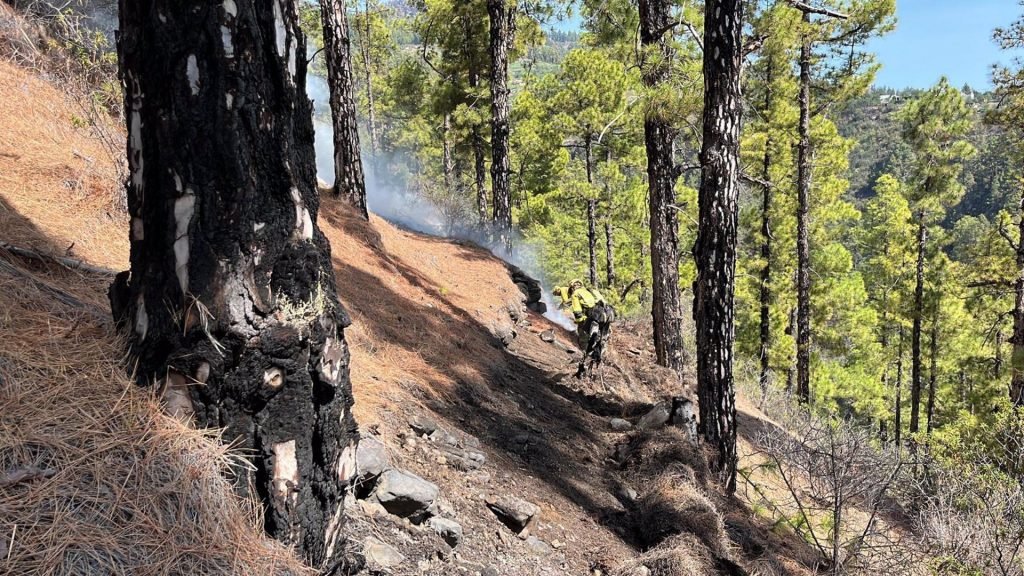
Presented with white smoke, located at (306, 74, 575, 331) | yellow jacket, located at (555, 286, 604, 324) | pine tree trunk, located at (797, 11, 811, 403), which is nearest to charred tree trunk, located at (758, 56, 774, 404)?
pine tree trunk, located at (797, 11, 811, 403)

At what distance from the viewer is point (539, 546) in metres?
Result: 3.98

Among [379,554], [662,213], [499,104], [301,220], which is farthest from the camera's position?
[499,104]

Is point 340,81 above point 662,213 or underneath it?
above

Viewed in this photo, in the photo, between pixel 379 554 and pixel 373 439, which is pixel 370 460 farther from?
pixel 379 554

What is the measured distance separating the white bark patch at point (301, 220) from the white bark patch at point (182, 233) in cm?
34

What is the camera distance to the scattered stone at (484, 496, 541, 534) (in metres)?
3.99

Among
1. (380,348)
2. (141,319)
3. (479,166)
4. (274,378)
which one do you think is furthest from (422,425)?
(479,166)

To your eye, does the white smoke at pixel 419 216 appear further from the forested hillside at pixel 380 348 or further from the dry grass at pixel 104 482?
the dry grass at pixel 104 482

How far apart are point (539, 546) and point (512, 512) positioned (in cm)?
29

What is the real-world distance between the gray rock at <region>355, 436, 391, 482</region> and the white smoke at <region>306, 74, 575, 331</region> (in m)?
4.27

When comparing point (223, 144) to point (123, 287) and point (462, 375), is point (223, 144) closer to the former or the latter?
point (123, 287)

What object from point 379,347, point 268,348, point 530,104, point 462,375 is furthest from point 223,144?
point 530,104

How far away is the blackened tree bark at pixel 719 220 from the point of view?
5730 millimetres

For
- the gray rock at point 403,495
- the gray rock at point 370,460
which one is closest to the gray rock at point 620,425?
the gray rock at point 403,495
